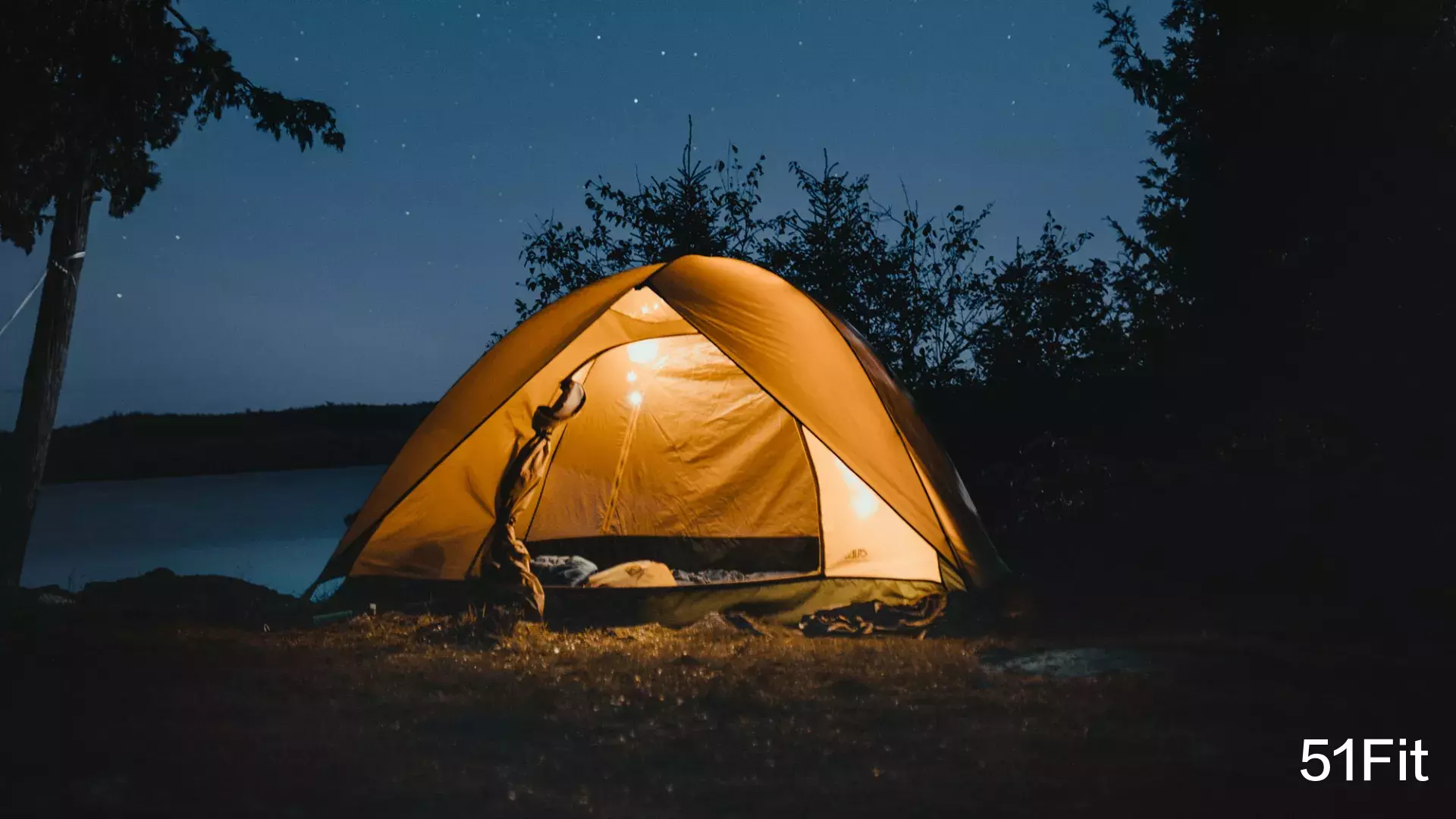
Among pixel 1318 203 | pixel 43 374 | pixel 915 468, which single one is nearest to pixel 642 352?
pixel 915 468

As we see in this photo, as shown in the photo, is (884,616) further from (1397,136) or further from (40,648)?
(1397,136)

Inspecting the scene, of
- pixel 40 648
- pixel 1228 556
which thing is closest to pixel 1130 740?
pixel 1228 556

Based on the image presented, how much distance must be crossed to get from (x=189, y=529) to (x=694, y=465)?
27534 mm

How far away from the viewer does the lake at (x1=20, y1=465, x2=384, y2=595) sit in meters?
19.8

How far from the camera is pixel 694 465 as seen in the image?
7.66 metres

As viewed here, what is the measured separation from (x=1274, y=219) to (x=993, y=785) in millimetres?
10905

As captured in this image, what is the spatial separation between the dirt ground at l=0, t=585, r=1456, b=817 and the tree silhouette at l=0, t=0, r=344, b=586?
374 cm

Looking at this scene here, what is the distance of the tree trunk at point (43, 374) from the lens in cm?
850

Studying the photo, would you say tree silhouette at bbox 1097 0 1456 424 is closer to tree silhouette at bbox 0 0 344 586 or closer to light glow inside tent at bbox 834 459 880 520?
→ light glow inside tent at bbox 834 459 880 520

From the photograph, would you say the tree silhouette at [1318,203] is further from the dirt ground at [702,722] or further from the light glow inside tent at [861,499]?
the dirt ground at [702,722]

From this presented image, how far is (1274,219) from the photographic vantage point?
12.0 metres

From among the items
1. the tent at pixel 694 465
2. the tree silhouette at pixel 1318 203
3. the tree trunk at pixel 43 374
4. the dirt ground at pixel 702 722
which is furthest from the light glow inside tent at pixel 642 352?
the tree silhouette at pixel 1318 203

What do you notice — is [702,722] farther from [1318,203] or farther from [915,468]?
[1318,203]

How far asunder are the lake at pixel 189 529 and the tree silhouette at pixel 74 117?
150 cm
